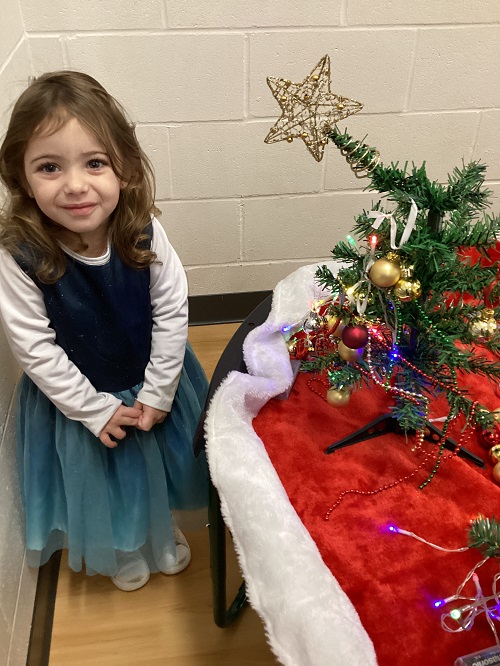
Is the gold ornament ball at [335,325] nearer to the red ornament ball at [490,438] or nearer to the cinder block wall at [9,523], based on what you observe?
the red ornament ball at [490,438]

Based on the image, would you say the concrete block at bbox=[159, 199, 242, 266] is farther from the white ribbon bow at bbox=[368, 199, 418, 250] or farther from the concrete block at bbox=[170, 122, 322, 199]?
the white ribbon bow at bbox=[368, 199, 418, 250]

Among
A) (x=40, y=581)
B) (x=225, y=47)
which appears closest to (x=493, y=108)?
(x=225, y=47)

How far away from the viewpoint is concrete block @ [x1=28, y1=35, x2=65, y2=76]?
146cm

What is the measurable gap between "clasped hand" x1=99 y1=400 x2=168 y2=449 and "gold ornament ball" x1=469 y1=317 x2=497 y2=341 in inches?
22.5

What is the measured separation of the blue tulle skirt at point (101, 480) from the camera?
107 centimetres

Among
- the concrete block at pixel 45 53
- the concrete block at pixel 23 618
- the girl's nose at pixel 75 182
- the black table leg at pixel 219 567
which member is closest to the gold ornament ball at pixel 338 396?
the black table leg at pixel 219 567

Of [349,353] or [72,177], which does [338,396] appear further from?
[72,177]

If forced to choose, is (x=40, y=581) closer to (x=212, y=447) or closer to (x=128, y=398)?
(x=128, y=398)

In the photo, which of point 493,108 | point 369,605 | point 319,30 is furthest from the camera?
point 493,108

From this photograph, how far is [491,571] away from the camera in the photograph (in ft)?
2.48

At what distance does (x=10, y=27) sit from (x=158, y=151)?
483 millimetres

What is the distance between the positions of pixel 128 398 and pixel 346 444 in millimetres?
413

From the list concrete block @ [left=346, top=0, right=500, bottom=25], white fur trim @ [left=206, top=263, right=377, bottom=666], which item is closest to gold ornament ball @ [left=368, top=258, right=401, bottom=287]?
white fur trim @ [left=206, top=263, right=377, bottom=666]

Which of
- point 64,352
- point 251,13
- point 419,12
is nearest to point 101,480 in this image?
point 64,352
